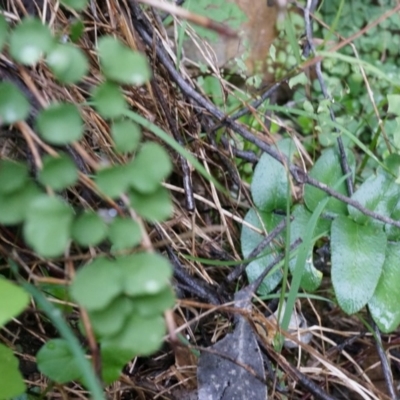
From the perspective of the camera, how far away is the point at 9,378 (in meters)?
0.65

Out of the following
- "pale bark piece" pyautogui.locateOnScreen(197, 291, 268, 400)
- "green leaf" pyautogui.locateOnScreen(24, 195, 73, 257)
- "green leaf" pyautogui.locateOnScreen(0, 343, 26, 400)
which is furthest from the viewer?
"pale bark piece" pyautogui.locateOnScreen(197, 291, 268, 400)

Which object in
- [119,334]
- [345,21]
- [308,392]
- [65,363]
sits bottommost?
[308,392]

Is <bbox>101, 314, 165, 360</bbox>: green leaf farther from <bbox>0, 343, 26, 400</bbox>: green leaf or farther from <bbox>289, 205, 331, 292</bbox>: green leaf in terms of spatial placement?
<bbox>289, 205, 331, 292</bbox>: green leaf

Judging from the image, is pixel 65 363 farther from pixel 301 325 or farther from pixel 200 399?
pixel 301 325

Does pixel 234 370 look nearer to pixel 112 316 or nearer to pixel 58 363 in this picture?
pixel 58 363

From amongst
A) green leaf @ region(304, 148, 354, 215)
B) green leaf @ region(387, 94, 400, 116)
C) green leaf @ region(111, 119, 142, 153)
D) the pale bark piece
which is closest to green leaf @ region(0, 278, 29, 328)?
green leaf @ region(111, 119, 142, 153)

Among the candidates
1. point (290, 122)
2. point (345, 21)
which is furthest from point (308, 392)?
point (345, 21)

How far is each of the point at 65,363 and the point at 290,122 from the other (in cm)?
100

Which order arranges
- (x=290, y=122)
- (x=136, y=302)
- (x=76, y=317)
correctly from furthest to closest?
1. (x=290, y=122)
2. (x=76, y=317)
3. (x=136, y=302)

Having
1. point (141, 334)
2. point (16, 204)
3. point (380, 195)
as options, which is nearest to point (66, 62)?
point (16, 204)

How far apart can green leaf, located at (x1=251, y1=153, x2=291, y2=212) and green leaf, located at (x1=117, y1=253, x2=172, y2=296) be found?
531 millimetres

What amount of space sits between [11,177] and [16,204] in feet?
0.09

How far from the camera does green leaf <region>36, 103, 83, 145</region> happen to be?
0.49 metres

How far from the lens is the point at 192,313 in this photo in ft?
3.06
